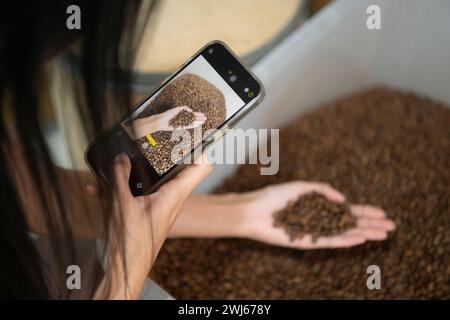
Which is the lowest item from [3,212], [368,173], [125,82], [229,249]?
[229,249]

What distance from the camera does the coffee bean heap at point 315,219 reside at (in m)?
0.87

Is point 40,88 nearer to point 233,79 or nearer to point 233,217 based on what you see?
point 233,79

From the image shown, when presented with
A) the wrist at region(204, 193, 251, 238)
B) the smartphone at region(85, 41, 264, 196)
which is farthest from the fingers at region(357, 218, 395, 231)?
the smartphone at region(85, 41, 264, 196)

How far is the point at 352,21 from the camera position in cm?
100

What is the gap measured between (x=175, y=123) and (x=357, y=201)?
406 mm

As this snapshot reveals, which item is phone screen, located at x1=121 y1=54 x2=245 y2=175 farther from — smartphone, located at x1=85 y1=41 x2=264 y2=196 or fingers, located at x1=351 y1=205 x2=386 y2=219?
fingers, located at x1=351 y1=205 x2=386 y2=219

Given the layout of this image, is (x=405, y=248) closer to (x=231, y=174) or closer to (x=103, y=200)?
(x=231, y=174)

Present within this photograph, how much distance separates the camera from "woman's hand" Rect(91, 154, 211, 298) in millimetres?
650

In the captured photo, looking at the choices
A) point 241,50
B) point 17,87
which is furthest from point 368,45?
point 17,87

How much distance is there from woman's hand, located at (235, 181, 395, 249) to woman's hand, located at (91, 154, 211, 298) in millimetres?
239

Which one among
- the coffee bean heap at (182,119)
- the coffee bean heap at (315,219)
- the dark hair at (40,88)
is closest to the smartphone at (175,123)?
the coffee bean heap at (182,119)

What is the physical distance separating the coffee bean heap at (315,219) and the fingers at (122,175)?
300 mm

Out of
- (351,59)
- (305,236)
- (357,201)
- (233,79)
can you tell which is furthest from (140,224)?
(351,59)

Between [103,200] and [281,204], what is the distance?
0.36m
